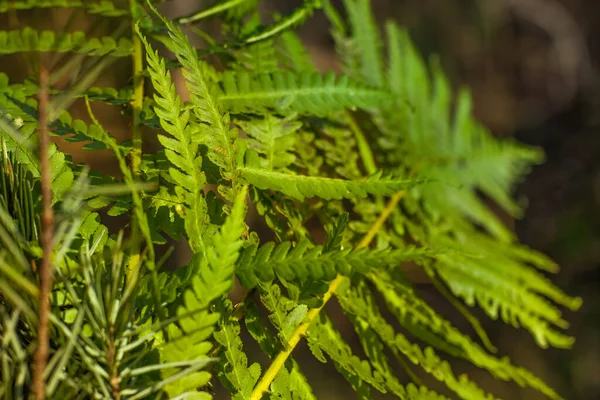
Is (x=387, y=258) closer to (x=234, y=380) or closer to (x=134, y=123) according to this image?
(x=234, y=380)

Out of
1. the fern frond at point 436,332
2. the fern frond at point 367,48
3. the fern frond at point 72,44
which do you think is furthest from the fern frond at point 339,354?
the fern frond at point 367,48

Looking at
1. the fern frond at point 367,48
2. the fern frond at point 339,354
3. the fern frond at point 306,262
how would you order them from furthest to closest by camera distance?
the fern frond at point 367,48, the fern frond at point 339,354, the fern frond at point 306,262

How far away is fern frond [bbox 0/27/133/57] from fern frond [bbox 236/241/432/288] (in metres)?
0.29

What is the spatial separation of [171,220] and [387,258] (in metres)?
0.21

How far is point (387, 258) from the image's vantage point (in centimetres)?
47

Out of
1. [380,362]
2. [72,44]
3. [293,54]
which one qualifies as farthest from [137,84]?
[380,362]

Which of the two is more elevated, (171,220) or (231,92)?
(231,92)

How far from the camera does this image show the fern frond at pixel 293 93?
635mm

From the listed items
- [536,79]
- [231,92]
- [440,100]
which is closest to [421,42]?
[536,79]

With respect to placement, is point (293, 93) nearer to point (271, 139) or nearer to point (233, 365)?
point (271, 139)

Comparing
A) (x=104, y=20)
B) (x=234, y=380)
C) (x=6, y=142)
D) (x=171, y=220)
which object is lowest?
(x=234, y=380)

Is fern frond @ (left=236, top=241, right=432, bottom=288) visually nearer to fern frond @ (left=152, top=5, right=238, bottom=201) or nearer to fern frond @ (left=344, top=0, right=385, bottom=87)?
fern frond @ (left=152, top=5, right=238, bottom=201)

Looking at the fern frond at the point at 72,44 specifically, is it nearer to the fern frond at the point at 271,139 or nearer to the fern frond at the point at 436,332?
the fern frond at the point at 271,139

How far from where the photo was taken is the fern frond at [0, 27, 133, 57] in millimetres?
580
